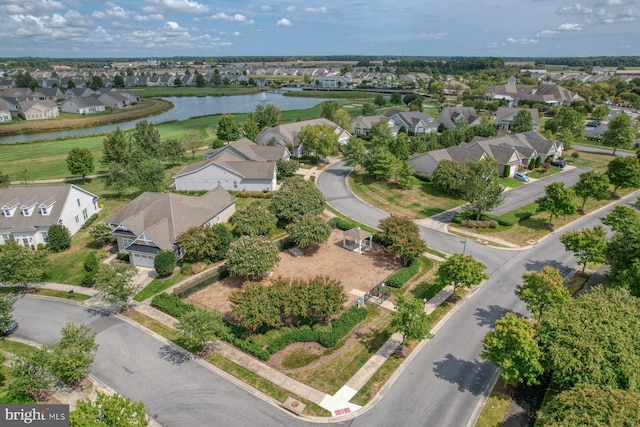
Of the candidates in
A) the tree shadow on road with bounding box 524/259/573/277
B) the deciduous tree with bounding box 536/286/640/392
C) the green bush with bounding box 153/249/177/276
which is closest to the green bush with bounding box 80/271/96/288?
the green bush with bounding box 153/249/177/276

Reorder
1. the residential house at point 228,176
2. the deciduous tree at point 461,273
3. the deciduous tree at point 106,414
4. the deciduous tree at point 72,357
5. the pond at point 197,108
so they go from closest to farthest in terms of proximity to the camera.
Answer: the deciduous tree at point 106,414 → the deciduous tree at point 72,357 → the deciduous tree at point 461,273 → the residential house at point 228,176 → the pond at point 197,108

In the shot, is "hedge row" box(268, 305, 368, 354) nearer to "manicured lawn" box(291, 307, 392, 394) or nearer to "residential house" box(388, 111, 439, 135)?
"manicured lawn" box(291, 307, 392, 394)

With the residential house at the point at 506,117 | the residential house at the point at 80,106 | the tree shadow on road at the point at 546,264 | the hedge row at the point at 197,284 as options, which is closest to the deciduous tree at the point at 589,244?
the tree shadow on road at the point at 546,264

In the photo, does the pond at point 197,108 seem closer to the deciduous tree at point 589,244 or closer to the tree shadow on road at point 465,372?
the tree shadow on road at point 465,372

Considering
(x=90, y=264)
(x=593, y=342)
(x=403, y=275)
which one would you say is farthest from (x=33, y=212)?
(x=593, y=342)

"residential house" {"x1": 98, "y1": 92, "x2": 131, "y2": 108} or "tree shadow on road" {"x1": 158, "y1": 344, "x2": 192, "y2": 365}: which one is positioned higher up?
"residential house" {"x1": 98, "y1": 92, "x2": 131, "y2": 108}

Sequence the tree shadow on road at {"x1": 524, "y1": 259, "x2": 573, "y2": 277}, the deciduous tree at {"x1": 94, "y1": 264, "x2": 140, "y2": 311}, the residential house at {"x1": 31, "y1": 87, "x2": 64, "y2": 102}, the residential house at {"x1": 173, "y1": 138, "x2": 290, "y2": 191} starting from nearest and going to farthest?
the deciduous tree at {"x1": 94, "y1": 264, "x2": 140, "y2": 311} → the tree shadow on road at {"x1": 524, "y1": 259, "x2": 573, "y2": 277} → the residential house at {"x1": 173, "y1": 138, "x2": 290, "y2": 191} → the residential house at {"x1": 31, "y1": 87, "x2": 64, "y2": 102}
